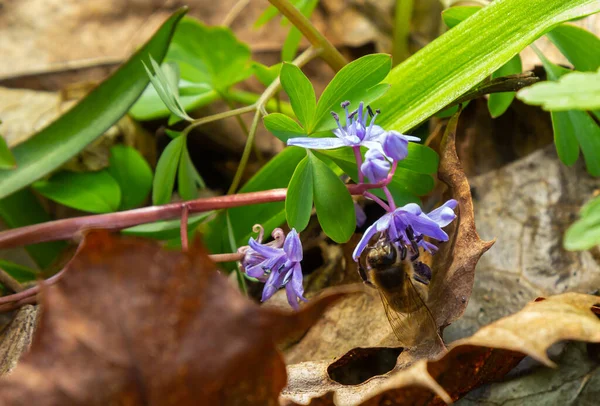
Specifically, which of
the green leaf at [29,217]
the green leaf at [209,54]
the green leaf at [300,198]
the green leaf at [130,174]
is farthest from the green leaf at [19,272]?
the green leaf at [300,198]

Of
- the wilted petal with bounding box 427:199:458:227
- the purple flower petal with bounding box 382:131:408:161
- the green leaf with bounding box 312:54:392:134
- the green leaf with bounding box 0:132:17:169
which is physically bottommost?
the wilted petal with bounding box 427:199:458:227

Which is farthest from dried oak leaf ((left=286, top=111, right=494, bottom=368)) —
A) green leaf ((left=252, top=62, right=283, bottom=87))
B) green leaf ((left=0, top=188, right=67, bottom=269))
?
green leaf ((left=0, top=188, right=67, bottom=269))

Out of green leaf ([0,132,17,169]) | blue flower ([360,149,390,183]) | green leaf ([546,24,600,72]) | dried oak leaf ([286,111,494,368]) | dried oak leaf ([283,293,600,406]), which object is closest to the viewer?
dried oak leaf ([283,293,600,406])

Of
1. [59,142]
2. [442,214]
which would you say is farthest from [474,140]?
[59,142]

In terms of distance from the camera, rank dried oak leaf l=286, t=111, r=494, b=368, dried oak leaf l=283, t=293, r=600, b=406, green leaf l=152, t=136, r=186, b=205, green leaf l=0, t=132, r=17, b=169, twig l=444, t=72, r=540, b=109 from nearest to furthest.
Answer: dried oak leaf l=283, t=293, r=600, b=406 → dried oak leaf l=286, t=111, r=494, b=368 → twig l=444, t=72, r=540, b=109 → green leaf l=152, t=136, r=186, b=205 → green leaf l=0, t=132, r=17, b=169

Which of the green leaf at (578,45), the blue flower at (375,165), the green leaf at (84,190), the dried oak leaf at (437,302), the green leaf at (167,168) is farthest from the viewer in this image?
the green leaf at (84,190)

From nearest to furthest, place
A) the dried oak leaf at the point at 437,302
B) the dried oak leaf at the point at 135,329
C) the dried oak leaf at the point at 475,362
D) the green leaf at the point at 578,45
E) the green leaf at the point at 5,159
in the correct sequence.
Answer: the dried oak leaf at the point at 135,329, the dried oak leaf at the point at 475,362, the dried oak leaf at the point at 437,302, the green leaf at the point at 578,45, the green leaf at the point at 5,159

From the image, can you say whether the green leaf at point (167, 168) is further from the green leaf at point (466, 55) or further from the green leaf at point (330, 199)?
the green leaf at point (466, 55)

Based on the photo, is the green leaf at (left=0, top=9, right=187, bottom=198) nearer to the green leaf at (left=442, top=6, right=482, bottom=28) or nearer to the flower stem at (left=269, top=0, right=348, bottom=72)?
the flower stem at (left=269, top=0, right=348, bottom=72)
